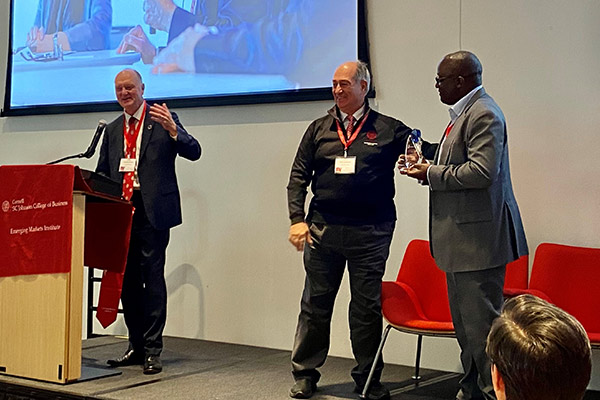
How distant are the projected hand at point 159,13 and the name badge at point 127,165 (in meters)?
1.60

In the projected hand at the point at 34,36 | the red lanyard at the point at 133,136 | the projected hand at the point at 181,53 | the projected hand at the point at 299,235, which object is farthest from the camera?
the projected hand at the point at 34,36

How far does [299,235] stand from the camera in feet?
11.6

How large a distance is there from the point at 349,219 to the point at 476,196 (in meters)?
0.69

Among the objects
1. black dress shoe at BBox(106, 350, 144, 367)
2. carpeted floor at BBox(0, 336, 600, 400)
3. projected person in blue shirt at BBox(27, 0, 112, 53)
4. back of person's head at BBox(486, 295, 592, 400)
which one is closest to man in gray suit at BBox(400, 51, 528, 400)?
carpeted floor at BBox(0, 336, 600, 400)

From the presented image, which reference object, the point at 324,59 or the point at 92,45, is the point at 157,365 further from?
the point at 92,45

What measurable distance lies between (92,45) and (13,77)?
801 millimetres

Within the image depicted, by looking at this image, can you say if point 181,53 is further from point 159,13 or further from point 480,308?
point 480,308

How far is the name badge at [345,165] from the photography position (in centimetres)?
362

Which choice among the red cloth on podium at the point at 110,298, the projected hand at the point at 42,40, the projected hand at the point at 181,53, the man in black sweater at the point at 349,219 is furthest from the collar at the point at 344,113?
the projected hand at the point at 42,40

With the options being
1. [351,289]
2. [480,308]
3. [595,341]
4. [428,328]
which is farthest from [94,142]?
[595,341]

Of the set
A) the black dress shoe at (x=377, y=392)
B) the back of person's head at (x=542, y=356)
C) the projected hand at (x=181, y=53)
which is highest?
the projected hand at (x=181, y=53)

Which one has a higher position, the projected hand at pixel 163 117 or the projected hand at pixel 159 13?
the projected hand at pixel 159 13

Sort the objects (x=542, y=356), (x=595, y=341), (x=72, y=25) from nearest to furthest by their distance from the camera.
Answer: (x=542, y=356)
(x=595, y=341)
(x=72, y=25)

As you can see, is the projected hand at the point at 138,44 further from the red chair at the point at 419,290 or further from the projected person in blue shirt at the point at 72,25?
the red chair at the point at 419,290
